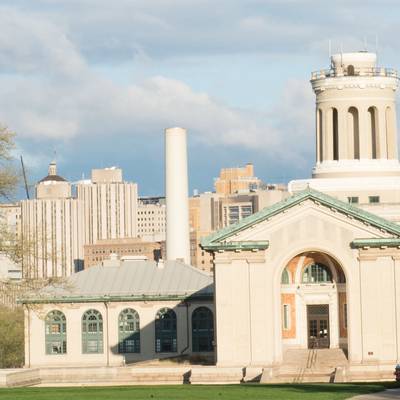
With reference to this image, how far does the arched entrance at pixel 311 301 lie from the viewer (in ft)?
299

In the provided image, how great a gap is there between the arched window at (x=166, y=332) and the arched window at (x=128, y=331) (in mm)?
1166

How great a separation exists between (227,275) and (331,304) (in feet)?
20.3

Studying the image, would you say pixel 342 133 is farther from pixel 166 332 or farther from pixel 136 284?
pixel 166 332

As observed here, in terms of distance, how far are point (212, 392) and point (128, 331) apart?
131 feet

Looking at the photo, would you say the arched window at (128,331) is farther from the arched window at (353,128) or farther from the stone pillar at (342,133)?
the arched window at (353,128)

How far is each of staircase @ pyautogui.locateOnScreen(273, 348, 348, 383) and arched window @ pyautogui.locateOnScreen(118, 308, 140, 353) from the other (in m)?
16.9

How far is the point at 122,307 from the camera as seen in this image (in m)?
106

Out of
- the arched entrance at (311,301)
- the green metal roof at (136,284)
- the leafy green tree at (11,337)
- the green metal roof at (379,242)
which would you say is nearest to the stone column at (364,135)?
the green metal roof at (136,284)

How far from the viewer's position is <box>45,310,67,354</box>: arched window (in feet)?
346

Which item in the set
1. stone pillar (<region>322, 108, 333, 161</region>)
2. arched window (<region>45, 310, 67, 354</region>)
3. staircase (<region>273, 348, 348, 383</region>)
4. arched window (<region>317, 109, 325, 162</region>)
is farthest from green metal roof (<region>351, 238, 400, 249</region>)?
arched window (<region>45, 310, 67, 354</region>)

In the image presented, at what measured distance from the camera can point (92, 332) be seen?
345 ft

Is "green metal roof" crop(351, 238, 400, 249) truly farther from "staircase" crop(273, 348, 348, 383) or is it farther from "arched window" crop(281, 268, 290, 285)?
"staircase" crop(273, 348, 348, 383)

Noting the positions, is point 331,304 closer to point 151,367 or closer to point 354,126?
point 151,367

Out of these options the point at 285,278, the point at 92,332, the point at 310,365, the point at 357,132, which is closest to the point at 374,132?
the point at 357,132
